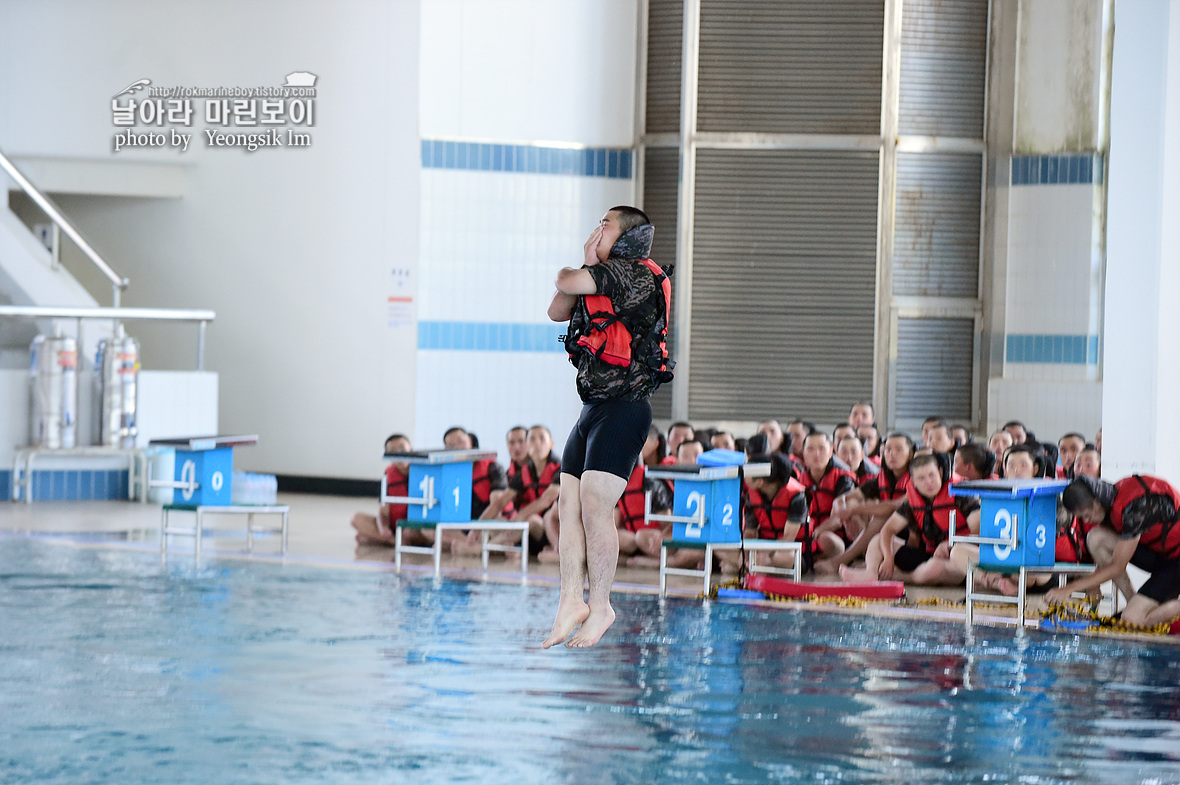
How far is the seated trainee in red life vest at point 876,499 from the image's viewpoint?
10.7 meters

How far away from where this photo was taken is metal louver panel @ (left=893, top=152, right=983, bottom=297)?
15.7m

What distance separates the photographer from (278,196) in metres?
16.5

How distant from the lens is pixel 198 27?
16.6 metres

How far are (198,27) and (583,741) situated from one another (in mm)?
13164

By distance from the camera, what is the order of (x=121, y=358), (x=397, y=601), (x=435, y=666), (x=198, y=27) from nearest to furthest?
(x=435, y=666)
(x=397, y=601)
(x=121, y=358)
(x=198, y=27)

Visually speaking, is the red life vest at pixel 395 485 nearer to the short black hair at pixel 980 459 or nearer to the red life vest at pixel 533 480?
the red life vest at pixel 533 480

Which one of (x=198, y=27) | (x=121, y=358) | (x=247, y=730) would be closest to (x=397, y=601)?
(x=247, y=730)

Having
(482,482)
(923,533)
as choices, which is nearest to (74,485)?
(482,482)

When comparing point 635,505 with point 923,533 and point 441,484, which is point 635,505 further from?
point 923,533

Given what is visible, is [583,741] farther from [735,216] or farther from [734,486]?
[735,216]

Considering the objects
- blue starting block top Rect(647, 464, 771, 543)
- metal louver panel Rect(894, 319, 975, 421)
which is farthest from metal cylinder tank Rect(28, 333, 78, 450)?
metal louver panel Rect(894, 319, 975, 421)

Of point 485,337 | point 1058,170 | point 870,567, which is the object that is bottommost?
point 870,567

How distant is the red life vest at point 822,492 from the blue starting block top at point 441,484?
2.59m

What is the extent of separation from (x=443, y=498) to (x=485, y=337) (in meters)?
5.10
